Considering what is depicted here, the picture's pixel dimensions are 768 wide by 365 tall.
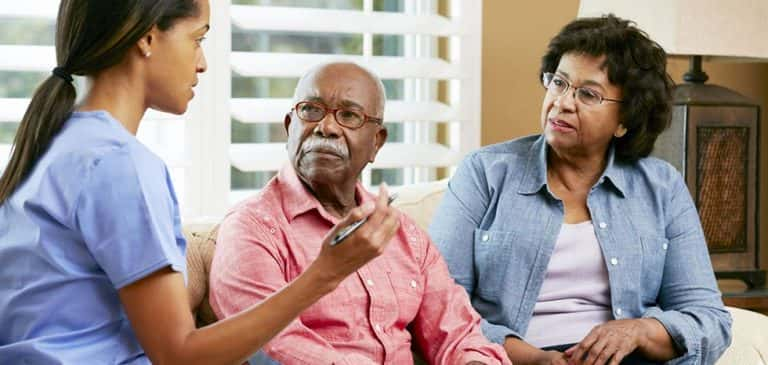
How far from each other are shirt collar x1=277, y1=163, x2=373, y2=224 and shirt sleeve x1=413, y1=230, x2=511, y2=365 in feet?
0.78

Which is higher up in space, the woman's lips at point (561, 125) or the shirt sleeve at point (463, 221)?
the woman's lips at point (561, 125)

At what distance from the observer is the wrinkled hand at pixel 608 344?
2.23 meters

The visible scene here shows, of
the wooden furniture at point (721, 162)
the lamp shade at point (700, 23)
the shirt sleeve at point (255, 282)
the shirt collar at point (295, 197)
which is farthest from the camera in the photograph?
the wooden furniture at point (721, 162)

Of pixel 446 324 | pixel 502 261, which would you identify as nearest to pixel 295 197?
pixel 446 324

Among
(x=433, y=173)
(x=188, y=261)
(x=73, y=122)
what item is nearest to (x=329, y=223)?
(x=188, y=261)

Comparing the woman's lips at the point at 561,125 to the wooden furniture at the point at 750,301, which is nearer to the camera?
the woman's lips at the point at 561,125

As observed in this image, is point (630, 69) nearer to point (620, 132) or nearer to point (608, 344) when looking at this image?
point (620, 132)

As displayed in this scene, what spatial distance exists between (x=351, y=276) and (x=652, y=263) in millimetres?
706

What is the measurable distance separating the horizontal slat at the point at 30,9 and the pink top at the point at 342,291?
926mm

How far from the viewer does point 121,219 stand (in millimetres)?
1426

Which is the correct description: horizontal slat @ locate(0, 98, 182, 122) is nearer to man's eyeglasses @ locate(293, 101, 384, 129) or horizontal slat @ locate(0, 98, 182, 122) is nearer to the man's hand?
man's eyeglasses @ locate(293, 101, 384, 129)

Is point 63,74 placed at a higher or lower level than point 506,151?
higher

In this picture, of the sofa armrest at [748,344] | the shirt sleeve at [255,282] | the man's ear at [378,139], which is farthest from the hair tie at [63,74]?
the sofa armrest at [748,344]

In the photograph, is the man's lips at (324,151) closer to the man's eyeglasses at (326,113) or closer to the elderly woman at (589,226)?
the man's eyeglasses at (326,113)
